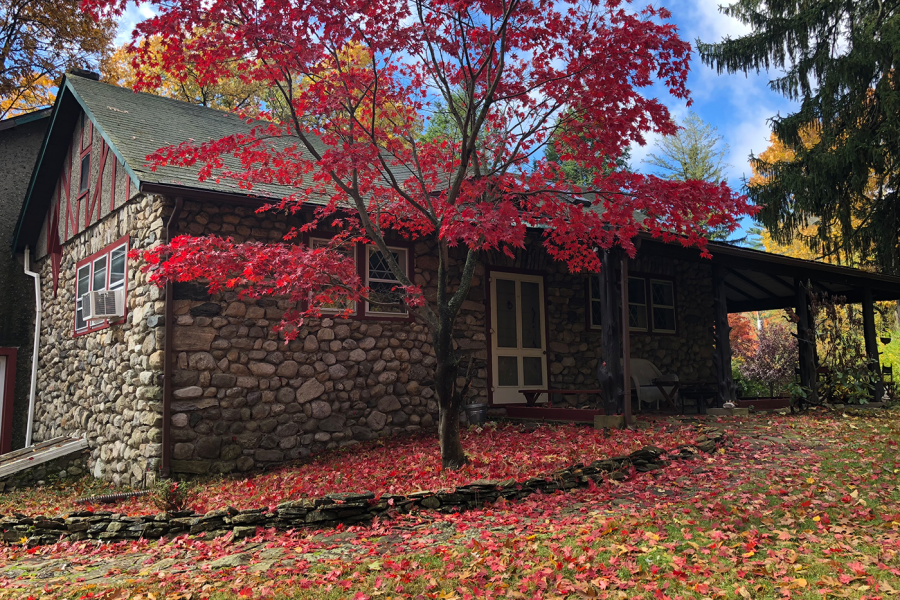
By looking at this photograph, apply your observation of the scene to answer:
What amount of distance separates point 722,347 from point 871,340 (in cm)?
387

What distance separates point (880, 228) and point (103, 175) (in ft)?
→ 48.7

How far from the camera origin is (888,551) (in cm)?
425

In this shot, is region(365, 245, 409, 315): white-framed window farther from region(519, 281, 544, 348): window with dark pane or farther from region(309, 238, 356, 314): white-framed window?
region(519, 281, 544, 348): window with dark pane

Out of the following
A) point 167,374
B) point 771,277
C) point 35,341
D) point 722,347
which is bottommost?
point 167,374

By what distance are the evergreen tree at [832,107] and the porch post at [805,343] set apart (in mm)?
3167

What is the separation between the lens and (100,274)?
10.4 m

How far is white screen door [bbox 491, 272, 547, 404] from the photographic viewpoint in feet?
34.9

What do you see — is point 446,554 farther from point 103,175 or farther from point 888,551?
point 103,175

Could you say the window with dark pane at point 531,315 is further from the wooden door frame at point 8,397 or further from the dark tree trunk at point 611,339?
the wooden door frame at point 8,397

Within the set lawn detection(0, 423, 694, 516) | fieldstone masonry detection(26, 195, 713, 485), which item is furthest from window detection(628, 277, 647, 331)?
lawn detection(0, 423, 694, 516)

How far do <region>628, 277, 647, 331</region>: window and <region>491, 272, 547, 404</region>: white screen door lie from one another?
6.98ft

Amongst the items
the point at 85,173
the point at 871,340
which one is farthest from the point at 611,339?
the point at 85,173

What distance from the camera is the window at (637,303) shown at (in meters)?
12.3

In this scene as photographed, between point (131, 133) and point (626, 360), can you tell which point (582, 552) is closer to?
point (626, 360)
